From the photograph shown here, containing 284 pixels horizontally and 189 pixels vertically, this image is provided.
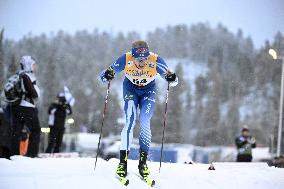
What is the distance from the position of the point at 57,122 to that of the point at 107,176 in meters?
5.99

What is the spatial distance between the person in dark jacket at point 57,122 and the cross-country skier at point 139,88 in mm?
5589

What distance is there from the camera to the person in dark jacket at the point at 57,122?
12.0 m

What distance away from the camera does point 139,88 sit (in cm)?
666

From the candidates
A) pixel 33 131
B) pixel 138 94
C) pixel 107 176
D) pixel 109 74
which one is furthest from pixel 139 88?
pixel 33 131

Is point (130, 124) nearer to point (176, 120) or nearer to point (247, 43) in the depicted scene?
point (176, 120)

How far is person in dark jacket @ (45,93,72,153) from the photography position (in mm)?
11984

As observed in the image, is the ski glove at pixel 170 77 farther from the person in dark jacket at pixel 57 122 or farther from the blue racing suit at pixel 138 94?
the person in dark jacket at pixel 57 122

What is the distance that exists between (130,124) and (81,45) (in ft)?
436

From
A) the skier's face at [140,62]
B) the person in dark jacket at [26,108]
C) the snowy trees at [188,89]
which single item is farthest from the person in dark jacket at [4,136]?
the snowy trees at [188,89]

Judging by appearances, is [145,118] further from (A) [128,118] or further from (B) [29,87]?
(B) [29,87]

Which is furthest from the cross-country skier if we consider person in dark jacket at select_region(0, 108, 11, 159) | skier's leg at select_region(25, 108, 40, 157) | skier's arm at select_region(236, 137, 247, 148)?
skier's arm at select_region(236, 137, 247, 148)

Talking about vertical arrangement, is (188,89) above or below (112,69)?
above

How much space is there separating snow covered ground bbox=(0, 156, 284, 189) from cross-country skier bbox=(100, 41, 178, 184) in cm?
45

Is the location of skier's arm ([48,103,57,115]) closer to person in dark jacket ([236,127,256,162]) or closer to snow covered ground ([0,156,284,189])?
snow covered ground ([0,156,284,189])
